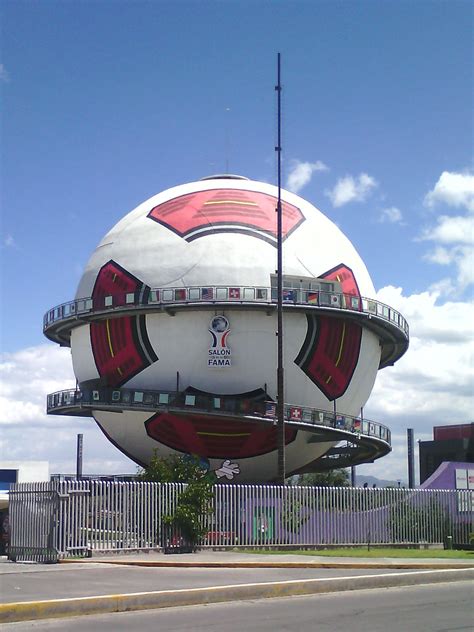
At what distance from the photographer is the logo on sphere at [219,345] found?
1238 inches

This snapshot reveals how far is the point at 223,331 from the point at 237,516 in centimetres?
993

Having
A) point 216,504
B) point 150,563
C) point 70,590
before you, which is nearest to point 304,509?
point 216,504

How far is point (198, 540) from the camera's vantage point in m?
21.9

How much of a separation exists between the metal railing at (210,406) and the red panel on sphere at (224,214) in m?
5.69

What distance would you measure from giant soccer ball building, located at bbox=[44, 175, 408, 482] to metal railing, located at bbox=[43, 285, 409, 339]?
0.05 metres

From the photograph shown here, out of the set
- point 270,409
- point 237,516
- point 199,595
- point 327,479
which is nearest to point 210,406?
point 270,409

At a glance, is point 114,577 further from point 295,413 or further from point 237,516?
point 295,413

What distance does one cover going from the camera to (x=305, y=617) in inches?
412

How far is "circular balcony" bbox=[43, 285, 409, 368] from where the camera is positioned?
31188 mm

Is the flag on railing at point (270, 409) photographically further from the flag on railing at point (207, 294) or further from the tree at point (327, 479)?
the tree at point (327, 479)

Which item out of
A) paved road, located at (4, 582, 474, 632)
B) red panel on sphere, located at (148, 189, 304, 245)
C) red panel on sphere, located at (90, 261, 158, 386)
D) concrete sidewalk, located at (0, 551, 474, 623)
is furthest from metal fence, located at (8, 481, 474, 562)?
red panel on sphere, located at (148, 189, 304, 245)

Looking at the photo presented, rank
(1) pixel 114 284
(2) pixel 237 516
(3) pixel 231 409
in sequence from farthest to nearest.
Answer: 1. (1) pixel 114 284
2. (3) pixel 231 409
3. (2) pixel 237 516

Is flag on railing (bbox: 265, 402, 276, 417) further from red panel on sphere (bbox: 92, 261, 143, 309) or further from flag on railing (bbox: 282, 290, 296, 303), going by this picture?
red panel on sphere (bbox: 92, 261, 143, 309)

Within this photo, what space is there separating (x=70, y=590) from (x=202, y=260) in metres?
20.8
